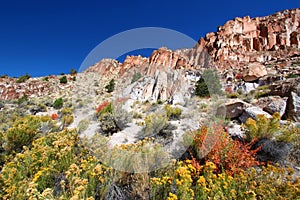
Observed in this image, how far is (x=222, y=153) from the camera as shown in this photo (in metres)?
3.48

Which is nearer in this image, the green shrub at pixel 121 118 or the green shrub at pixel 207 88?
the green shrub at pixel 121 118

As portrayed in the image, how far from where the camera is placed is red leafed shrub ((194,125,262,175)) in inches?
131

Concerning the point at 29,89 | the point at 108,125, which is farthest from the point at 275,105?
the point at 29,89

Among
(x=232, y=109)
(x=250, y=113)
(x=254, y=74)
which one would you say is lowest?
(x=250, y=113)

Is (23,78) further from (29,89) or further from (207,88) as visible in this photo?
(207,88)

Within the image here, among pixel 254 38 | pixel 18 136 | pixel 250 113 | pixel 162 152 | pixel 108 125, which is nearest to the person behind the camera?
pixel 162 152

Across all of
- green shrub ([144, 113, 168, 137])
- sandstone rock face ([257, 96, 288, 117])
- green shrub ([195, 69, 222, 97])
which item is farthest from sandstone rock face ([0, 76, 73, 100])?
sandstone rock face ([257, 96, 288, 117])

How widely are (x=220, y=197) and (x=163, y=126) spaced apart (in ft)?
11.9

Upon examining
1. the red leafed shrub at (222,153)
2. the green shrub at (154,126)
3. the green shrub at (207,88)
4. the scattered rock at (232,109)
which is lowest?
the red leafed shrub at (222,153)

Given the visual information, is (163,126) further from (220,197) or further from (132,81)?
(132,81)

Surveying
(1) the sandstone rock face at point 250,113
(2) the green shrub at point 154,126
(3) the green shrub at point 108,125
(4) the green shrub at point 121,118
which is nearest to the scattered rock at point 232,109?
(1) the sandstone rock face at point 250,113

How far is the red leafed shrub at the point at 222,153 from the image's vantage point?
3.33 m

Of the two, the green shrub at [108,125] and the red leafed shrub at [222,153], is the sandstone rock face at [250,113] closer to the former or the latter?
the red leafed shrub at [222,153]

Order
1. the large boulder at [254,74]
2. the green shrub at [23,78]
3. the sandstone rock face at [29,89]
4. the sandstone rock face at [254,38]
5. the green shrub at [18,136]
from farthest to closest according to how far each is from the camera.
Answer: the sandstone rock face at [254,38]
the green shrub at [23,78]
the sandstone rock face at [29,89]
the large boulder at [254,74]
the green shrub at [18,136]
